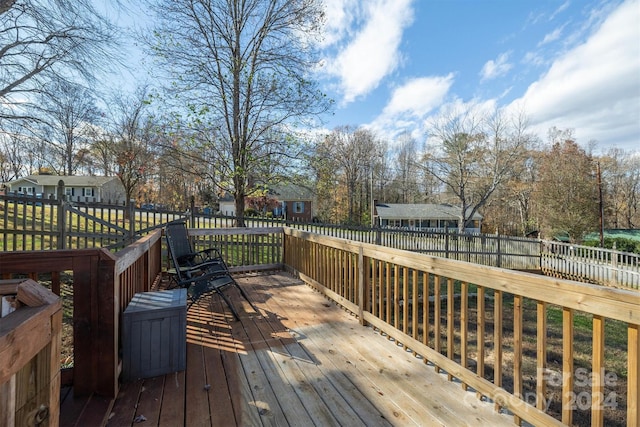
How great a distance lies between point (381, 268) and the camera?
3031 mm

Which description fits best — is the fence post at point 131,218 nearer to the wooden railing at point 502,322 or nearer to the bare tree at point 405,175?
the wooden railing at point 502,322

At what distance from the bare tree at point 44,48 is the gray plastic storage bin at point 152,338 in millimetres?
7102

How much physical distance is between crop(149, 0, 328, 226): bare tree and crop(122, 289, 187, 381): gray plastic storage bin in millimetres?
6898

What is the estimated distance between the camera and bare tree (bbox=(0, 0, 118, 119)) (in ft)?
20.5

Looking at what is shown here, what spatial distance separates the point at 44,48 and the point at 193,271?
279 inches

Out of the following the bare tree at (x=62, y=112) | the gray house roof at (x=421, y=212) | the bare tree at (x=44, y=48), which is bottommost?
the gray house roof at (x=421, y=212)

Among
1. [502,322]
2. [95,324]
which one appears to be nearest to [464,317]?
[502,322]

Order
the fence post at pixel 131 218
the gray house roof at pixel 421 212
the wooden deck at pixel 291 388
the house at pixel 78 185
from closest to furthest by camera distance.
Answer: the wooden deck at pixel 291 388 → the fence post at pixel 131 218 → the gray house roof at pixel 421 212 → the house at pixel 78 185

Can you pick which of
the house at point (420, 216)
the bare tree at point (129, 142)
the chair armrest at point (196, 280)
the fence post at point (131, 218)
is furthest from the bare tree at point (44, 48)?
the house at point (420, 216)

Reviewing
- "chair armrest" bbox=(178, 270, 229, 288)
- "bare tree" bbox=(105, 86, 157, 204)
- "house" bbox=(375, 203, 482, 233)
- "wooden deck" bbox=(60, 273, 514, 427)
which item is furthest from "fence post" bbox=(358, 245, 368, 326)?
"house" bbox=(375, 203, 482, 233)

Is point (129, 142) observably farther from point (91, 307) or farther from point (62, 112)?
point (91, 307)

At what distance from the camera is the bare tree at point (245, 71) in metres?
8.71

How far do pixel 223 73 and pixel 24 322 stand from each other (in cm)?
957

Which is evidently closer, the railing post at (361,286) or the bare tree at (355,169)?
the railing post at (361,286)
